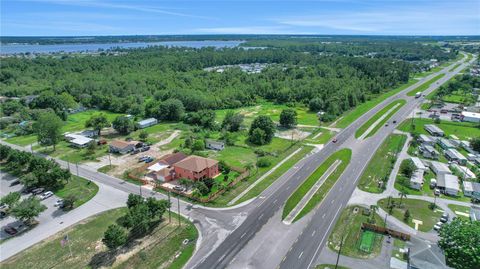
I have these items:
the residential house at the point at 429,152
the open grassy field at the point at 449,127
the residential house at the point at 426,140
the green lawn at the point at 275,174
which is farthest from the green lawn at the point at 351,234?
the open grassy field at the point at 449,127

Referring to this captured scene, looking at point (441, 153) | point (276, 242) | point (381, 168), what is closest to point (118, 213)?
point (276, 242)

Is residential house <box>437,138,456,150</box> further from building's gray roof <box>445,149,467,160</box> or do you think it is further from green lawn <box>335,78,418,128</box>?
green lawn <box>335,78,418,128</box>

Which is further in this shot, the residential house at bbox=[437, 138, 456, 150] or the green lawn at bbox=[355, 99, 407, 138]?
the green lawn at bbox=[355, 99, 407, 138]

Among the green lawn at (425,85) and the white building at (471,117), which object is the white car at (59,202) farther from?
the green lawn at (425,85)

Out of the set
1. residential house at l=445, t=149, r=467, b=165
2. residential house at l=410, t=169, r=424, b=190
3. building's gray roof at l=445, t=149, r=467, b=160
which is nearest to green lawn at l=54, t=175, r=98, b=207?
residential house at l=410, t=169, r=424, b=190

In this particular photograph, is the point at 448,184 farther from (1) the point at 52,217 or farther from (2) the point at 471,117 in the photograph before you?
(1) the point at 52,217

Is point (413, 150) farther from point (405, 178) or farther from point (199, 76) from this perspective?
point (199, 76)
